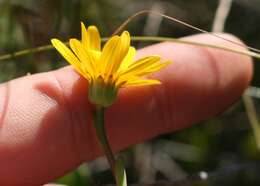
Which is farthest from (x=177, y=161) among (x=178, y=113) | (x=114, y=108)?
(x=114, y=108)

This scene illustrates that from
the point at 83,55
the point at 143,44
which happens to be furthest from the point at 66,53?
the point at 143,44

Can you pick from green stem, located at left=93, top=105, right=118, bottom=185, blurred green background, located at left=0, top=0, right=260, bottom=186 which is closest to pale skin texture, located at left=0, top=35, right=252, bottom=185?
green stem, located at left=93, top=105, right=118, bottom=185

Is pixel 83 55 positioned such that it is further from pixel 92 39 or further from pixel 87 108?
pixel 87 108

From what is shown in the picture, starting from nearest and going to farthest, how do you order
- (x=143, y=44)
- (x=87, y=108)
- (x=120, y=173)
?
(x=120, y=173) < (x=87, y=108) < (x=143, y=44)

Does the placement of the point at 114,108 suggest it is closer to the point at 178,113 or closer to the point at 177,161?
the point at 178,113

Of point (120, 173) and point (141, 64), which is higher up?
point (141, 64)
